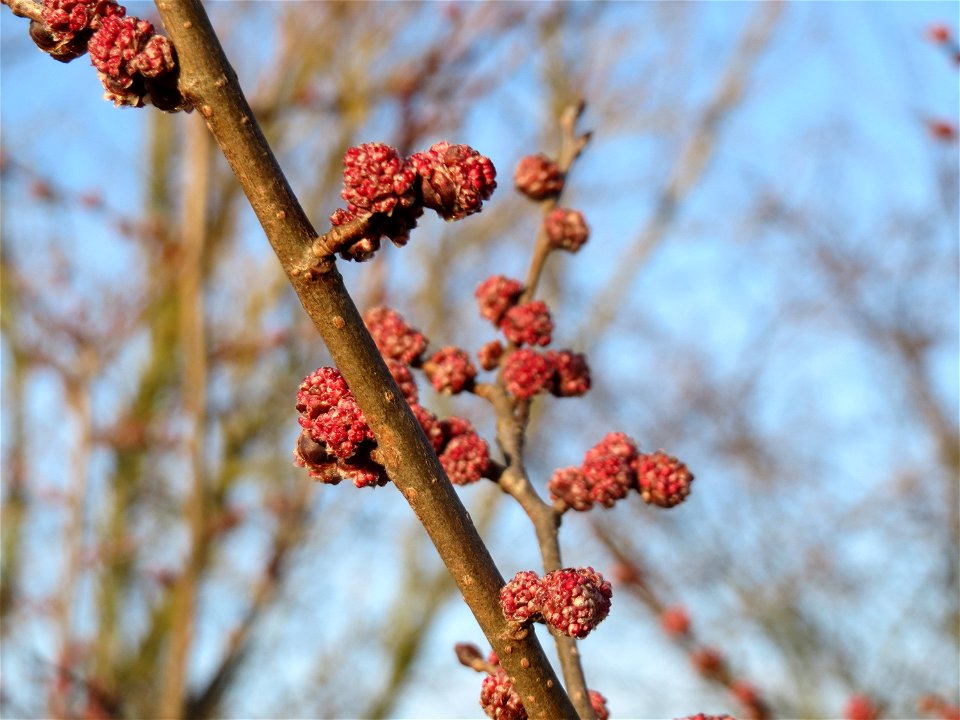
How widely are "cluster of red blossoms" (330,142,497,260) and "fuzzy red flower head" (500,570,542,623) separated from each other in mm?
397

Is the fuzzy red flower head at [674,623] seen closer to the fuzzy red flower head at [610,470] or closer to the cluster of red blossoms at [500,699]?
the fuzzy red flower head at [610,470]

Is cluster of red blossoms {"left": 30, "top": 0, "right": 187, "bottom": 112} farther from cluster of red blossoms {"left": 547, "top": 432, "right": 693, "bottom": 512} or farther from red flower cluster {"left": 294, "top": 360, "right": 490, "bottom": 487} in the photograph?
cluster of red blossoms {"left": 547, "top": 432, "right": 693, "bottom": 512}

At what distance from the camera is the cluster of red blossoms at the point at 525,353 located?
67.1 inches

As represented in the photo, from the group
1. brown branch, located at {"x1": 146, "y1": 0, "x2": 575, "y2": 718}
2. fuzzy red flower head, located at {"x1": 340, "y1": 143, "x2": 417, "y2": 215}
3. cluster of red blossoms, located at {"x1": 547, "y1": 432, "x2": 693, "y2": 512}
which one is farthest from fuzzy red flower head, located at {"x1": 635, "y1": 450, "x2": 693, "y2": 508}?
fuzzy red flower head, located at {"x1": 340, "y1": 143, "x2": 417, "y2": 215}

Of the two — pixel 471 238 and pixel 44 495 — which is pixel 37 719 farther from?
pixel 471 238

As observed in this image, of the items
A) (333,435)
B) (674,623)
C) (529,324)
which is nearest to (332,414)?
(333,435)

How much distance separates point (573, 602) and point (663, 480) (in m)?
0.45

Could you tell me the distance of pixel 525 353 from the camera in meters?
1.72

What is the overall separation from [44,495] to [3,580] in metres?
0.83

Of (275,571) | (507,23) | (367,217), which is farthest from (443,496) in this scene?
(507,23)

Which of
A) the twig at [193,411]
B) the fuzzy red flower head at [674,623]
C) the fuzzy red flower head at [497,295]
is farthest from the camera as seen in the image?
the twig at [193,411]

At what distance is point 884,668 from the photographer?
789 cm

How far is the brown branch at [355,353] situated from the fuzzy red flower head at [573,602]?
0.14ft

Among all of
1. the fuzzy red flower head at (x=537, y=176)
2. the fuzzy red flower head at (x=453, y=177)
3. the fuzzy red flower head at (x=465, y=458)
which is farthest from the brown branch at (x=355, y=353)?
the fuzzy red flower head at (x=537, y=176)
